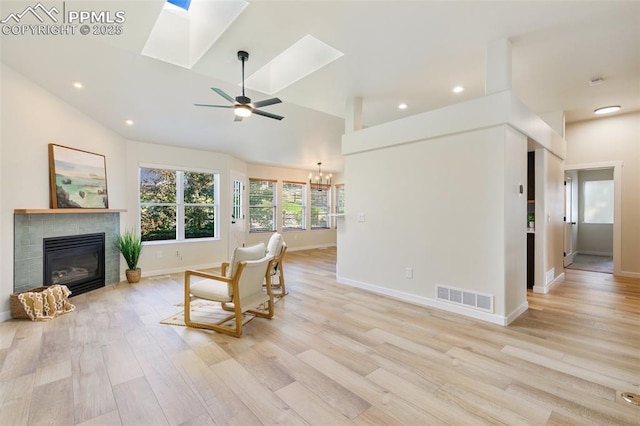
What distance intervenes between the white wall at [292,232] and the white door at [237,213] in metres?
0.37

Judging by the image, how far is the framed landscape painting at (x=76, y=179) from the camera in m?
3.82

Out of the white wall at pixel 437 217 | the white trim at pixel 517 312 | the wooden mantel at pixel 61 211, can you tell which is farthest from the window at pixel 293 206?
the white trim at pixel 517 312

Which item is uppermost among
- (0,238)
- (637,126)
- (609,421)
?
(637,126)

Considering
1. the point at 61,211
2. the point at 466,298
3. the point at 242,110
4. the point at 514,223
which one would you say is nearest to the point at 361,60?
the point at 242,110

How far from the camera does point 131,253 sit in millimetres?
4977

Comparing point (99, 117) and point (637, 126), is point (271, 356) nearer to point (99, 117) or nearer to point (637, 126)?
point (99, 117)

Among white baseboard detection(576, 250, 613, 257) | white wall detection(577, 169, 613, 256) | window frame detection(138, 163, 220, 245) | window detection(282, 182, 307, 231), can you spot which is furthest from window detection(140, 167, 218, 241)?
white baseboard detection(576, 250, 613, 257)

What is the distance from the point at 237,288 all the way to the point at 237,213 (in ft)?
15.1

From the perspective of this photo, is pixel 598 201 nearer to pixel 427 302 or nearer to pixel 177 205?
pixel 427 302

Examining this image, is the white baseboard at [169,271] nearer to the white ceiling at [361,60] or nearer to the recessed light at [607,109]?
the white ceiling at [361,60]

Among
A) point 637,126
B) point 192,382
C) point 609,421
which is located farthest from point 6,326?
point 637,126

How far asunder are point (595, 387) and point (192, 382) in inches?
111

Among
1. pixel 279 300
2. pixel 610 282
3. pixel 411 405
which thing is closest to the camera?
pixel 411 405

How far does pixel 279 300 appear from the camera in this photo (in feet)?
12.9
